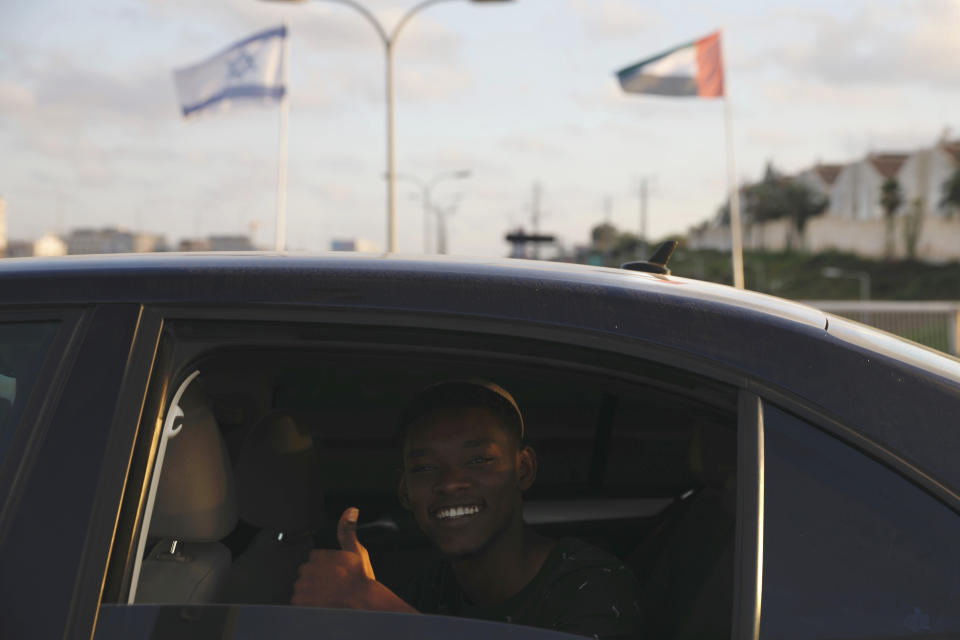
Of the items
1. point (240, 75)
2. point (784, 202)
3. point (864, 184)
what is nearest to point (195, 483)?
point (240, 75)

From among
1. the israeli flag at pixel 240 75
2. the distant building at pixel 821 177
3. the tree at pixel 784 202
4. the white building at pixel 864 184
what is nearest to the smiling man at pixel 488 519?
the israeli flag at pixel 240 75

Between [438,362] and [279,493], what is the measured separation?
50cm

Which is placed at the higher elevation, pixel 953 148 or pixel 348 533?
pixel 953 148

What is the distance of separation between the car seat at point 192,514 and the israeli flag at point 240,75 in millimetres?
18905

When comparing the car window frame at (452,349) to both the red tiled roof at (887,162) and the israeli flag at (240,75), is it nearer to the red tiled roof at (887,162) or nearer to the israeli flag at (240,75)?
the israeli flag at (240,75)

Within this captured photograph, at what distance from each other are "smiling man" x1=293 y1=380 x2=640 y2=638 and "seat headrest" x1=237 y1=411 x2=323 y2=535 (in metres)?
0.27

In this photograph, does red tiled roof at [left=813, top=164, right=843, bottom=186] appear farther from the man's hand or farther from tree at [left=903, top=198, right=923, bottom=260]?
the man's hand

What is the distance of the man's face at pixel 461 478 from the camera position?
1.87 m

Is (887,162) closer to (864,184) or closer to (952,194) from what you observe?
(864,184)

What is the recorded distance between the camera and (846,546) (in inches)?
52.3

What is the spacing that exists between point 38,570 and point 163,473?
11.0 inches

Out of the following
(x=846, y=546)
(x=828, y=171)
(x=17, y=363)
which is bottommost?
(x=846, y=546)

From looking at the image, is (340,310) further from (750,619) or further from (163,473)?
(750,619)

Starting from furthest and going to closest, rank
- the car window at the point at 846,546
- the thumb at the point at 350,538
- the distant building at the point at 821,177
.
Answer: the distant building at the point at 821,177, the thumb at the point at 350,538, the car window at the point at 846,546
